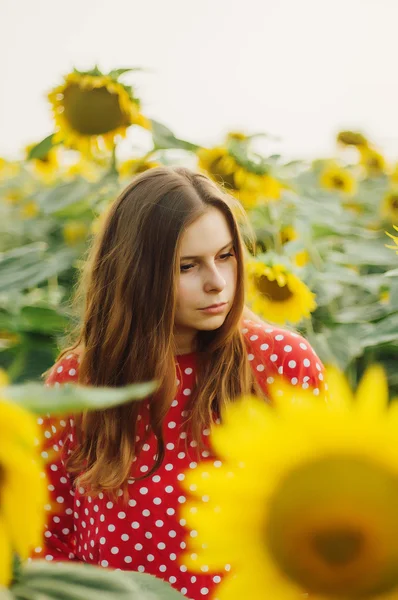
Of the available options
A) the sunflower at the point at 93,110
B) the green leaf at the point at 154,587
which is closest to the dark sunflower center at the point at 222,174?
the sunflower at the point at 93,110

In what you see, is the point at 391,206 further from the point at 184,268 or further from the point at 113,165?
the point at 184,268

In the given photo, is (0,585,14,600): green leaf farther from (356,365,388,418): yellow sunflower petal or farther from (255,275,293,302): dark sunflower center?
(255,275,293,302): dark sunflower center

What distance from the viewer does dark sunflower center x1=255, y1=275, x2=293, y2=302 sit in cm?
162

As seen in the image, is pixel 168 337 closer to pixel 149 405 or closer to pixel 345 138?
pixel 149 405

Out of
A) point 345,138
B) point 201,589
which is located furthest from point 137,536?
point 345,138

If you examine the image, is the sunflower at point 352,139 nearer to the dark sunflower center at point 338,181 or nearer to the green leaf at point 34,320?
the dark sunflower center at point 338,181

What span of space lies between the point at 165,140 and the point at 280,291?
0.43 metres

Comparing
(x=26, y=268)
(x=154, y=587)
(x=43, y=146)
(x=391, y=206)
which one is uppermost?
(x=154, y=587)

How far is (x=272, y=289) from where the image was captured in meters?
1.64

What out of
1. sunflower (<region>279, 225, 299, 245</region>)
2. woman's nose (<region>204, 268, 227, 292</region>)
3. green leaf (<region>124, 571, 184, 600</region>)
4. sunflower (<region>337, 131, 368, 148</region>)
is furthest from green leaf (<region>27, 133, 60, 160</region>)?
green leaf (<region>124, 571, 184, 600</region>)

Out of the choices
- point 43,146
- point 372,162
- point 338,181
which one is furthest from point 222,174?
point 372,162

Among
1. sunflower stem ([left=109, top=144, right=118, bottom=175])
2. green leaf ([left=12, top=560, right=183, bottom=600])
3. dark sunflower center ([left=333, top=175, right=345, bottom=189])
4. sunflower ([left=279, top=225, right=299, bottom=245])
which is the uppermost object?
green leaf ([left=12, top=560, right=183, bottom=600])

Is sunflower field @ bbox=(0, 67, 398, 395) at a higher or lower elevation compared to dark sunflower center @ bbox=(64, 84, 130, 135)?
lower

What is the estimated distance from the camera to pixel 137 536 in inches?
45.2
